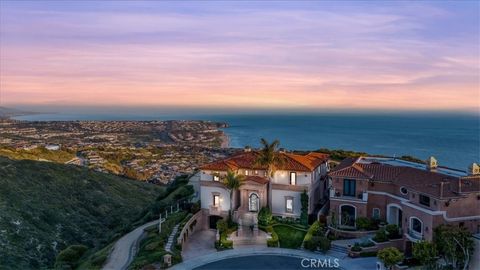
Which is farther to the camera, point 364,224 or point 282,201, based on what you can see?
point 282,201

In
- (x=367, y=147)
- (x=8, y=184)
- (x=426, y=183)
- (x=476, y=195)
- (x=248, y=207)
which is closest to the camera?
(x=476, y=195)

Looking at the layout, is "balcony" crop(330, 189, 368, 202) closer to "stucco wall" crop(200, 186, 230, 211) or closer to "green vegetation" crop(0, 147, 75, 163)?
"stucco wall" crop(200, 186, 230, 211)

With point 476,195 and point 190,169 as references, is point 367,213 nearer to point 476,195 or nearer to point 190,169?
point 476,195

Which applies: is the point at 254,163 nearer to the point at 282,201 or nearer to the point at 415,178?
the point at 282,201

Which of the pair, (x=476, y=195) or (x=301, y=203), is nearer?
(x=476, y=195)

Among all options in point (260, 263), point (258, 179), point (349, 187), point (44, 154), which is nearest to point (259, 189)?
point (258, 179)

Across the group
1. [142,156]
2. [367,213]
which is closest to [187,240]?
[367,213]
